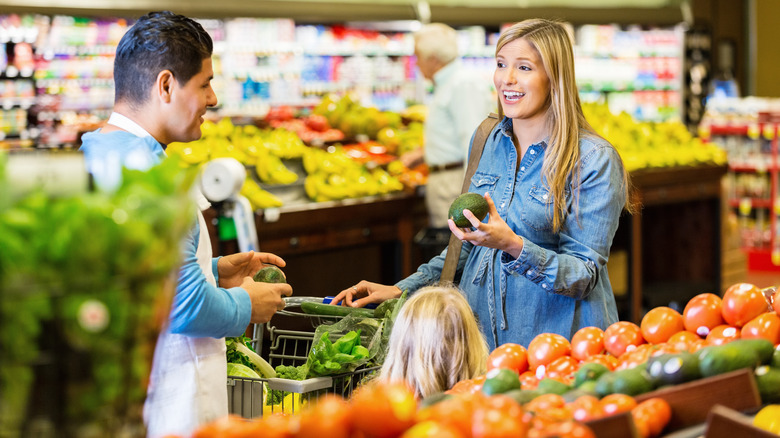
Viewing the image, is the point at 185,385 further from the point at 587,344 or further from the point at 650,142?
the point at 650,142

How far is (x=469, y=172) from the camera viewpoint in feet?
9.10

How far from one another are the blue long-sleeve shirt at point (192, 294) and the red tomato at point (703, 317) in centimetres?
100

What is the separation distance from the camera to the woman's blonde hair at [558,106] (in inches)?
96.4

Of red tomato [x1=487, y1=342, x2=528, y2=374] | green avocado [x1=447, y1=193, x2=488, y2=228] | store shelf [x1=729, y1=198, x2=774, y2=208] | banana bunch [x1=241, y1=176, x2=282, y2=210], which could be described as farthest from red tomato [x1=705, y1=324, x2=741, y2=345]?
store shelf [x1=729, y1=198, x2=774, y2=208]

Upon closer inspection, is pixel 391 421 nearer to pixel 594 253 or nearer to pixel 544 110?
pixel 594 253

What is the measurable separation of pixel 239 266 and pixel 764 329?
50.7 inches

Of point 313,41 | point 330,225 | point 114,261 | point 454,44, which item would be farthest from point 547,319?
point 313,41

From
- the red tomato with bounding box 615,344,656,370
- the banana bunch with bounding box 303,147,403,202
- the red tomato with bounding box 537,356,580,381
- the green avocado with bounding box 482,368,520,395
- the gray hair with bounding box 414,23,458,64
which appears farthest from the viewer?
the gray hair with bounding box 414,23,458,64

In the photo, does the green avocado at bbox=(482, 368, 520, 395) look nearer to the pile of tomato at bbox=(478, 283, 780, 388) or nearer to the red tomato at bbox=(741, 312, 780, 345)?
the pile of tomato at bbox=(478, 283, 780, 388)

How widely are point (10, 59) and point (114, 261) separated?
714 cm

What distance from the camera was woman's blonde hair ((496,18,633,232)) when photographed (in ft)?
8.04

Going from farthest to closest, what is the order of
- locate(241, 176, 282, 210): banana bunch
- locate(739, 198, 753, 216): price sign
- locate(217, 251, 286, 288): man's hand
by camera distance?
locate(739, 198, 753, 216): price sign
locate(241, 176, 282, 210): banana bunch
locate(217, 251, 286, 288): man's hand

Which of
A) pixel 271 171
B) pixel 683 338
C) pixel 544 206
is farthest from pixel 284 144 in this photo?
pixel 683 338

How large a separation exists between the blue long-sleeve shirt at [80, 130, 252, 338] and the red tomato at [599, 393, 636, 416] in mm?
811
